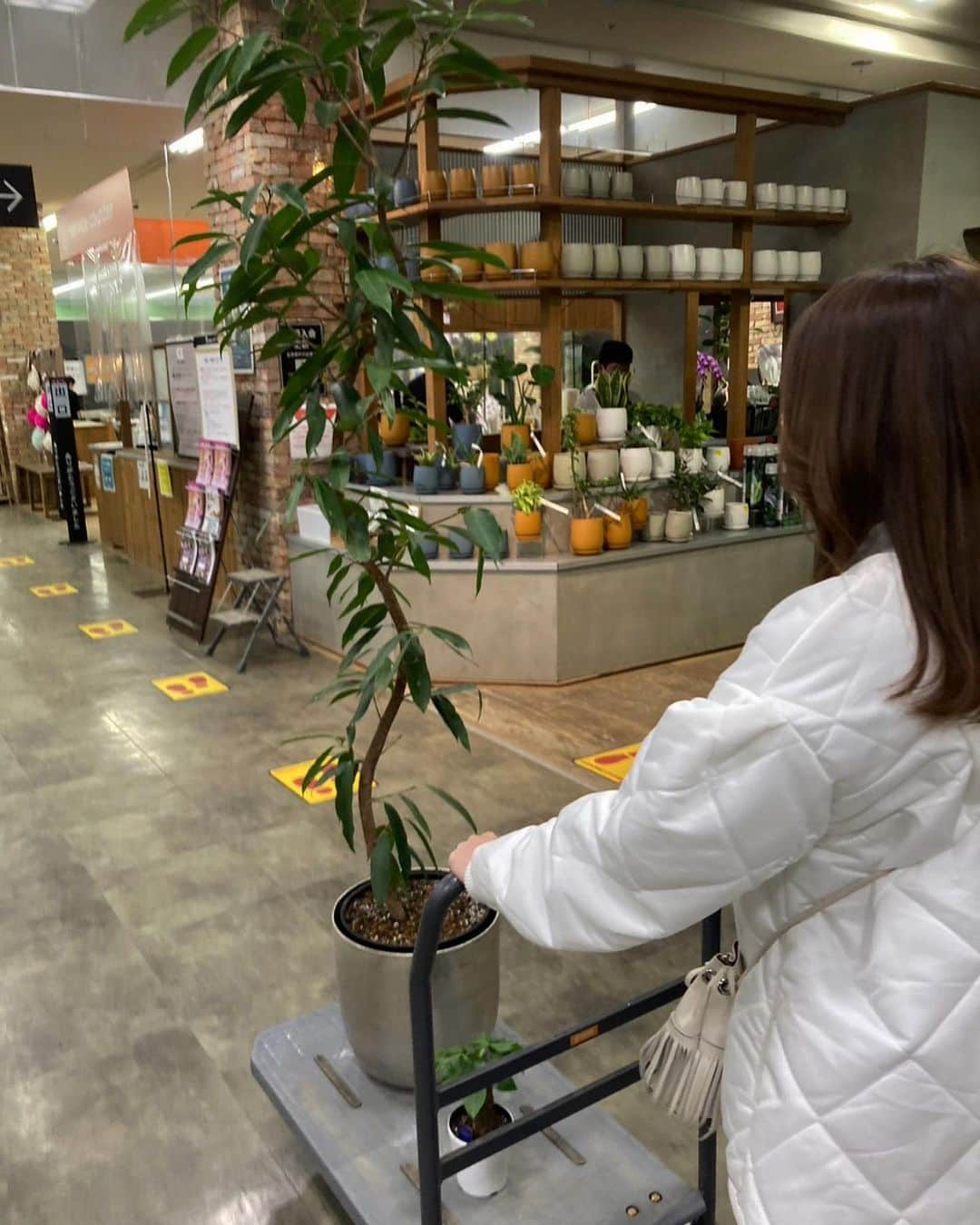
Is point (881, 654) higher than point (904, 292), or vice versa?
point (904, 292)

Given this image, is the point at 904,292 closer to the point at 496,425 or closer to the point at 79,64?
the point at 496,425

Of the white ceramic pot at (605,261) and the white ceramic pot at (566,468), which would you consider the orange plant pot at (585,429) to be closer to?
the white ceramic pot at (566,468)

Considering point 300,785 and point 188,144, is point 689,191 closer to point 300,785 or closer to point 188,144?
point 300,785

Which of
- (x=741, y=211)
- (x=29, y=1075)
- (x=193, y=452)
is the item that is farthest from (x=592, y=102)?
(x=29, y=1075)

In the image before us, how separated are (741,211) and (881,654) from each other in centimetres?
485

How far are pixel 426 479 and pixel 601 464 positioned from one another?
855 millimetres

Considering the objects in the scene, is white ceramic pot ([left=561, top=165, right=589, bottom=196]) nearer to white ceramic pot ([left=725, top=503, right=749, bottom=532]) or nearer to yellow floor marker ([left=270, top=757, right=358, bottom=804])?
white ceramic pot ([left=725, top=503, right=749, bottom=532])

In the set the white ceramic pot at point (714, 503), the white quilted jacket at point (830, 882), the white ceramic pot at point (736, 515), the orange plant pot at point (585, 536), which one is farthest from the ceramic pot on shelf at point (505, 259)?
the white quilted jacket at point (830, 882)

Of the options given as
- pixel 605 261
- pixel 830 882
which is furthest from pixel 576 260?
pixel 830 882

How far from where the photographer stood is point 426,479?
485 centimetres

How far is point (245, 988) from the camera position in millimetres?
2568

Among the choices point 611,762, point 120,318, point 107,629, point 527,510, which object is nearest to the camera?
point 611,762

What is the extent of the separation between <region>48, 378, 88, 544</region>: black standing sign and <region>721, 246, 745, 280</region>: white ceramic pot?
6155mm

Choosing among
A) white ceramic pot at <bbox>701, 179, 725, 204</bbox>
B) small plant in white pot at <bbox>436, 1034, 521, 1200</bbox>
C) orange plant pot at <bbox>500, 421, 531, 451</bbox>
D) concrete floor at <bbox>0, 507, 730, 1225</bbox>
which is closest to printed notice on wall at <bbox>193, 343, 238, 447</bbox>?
concrete floor at <bbox>0, 507, 730, 1225</bbox>
